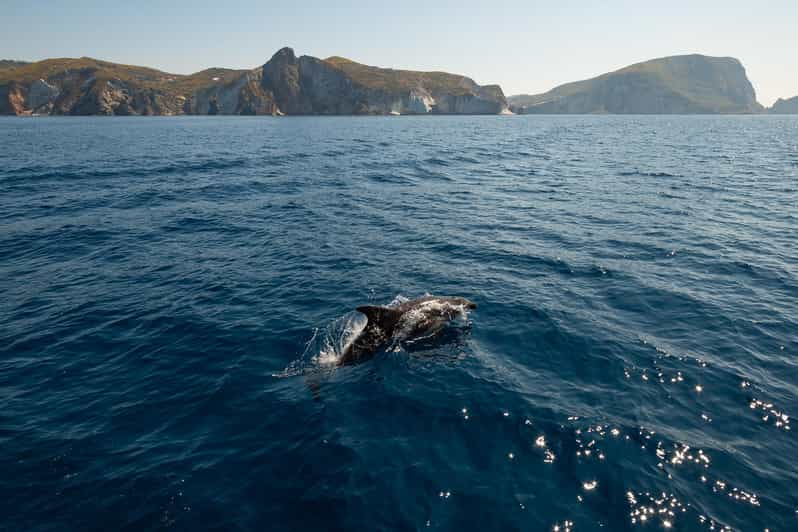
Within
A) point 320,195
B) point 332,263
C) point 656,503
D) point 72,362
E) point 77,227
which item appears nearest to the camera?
point 656,503

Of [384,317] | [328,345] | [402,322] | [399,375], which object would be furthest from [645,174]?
[328,345]

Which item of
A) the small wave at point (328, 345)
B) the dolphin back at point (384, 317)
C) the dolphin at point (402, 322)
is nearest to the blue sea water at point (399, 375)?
the small wave at point (328, 345)

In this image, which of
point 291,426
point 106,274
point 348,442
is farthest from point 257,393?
point 106,274

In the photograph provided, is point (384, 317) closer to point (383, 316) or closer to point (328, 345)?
point (383, 316)

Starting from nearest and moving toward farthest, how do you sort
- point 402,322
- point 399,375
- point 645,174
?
point 399,375 < point 402,322 < point 645,174

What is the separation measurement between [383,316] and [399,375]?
2158mm

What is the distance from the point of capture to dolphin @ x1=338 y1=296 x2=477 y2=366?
45.2ft

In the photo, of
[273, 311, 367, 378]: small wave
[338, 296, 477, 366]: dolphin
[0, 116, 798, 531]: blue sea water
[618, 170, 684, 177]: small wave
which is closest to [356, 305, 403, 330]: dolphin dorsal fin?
[338, 296, 477, 366]: dolphin

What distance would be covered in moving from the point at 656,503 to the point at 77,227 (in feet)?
104

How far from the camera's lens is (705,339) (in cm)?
1410

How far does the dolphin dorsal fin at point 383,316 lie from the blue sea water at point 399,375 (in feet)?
3.30

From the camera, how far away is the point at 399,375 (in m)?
12.7

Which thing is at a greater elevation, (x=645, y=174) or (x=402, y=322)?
(x=645, y=174)

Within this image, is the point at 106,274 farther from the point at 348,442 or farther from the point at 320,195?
the point at 320,195
